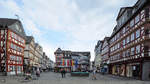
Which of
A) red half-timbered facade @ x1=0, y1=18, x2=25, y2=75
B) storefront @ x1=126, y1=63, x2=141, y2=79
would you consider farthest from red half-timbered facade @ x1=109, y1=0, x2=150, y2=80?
red half-timbered facade @ x1=0, y1=18, x2=25, y2=75

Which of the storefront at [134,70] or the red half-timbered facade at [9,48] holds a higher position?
the red half-timbered facade at [9,48]

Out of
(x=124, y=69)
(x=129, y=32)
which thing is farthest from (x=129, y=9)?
(x=124, y=69)

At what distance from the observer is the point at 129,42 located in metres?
31.1

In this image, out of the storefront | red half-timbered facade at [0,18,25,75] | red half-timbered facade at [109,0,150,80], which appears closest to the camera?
red half-timbered facade at [109,0,150,80]

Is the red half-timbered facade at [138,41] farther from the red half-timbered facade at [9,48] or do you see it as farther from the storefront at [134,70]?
the red half-timbered facade at [9,48]

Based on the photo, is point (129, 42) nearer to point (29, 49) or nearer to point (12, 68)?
point (12, 68)

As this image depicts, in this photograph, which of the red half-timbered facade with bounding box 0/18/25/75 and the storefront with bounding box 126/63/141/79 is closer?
the storefront with bounding box 126/63/141/79

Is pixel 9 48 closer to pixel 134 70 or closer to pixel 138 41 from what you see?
pixel 134 70

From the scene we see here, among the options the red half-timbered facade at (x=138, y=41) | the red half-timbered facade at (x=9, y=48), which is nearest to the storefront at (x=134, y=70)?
the red half-timbered facade at (x=138, y=41)

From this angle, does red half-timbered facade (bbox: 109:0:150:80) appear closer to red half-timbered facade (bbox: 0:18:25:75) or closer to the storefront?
the storefront

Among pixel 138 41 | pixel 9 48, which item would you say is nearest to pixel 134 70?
pixel 138 41

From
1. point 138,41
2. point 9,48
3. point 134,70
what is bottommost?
point 134,70

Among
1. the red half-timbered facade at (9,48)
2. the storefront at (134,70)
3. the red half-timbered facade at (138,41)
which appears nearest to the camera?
the red half-timbered facade at (138,41)

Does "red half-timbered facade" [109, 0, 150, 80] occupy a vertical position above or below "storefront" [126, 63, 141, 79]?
above
